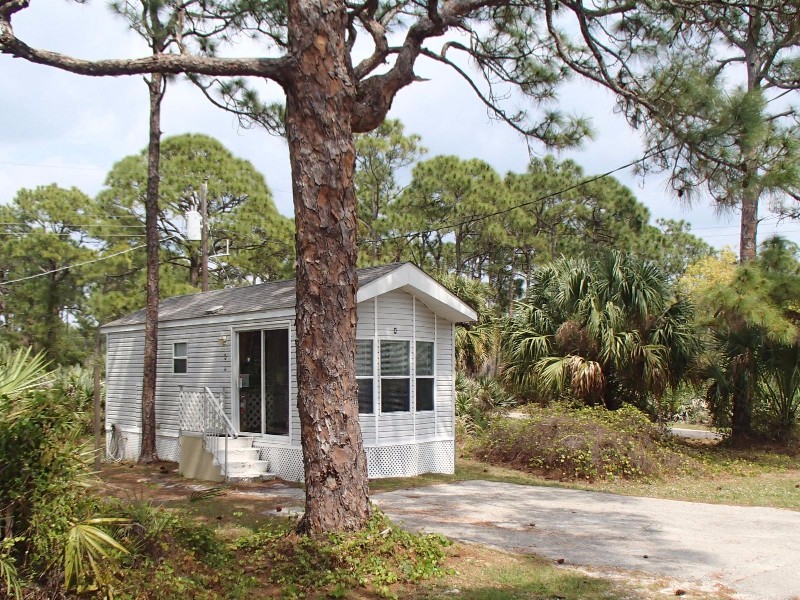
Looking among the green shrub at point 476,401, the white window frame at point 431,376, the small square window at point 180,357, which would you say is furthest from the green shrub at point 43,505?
the green shrub at point 476,401

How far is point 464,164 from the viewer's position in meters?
31.7

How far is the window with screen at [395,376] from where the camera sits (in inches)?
502

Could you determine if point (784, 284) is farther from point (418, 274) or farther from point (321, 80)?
point (321, 80)

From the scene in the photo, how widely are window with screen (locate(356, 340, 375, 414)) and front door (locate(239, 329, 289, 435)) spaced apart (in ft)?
4.22

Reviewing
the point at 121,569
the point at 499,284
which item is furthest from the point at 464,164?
the point at 121,569

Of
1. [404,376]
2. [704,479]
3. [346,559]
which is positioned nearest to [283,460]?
[404,376]


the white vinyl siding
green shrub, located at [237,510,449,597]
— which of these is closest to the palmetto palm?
the white vinyl siding

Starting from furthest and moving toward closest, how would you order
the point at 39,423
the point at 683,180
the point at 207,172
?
the point at 207,172, the point at 683,180, the point at 39,423

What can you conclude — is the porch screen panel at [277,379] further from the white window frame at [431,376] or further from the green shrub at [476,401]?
the green shrub at [476,401]

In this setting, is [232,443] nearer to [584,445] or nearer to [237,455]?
[237,455]

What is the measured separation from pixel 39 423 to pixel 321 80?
3.96 metres

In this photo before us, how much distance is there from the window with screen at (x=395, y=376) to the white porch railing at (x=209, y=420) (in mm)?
2748

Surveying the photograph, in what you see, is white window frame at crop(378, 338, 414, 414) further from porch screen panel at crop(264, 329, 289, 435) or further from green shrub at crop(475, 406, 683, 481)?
green shrub at crop(475, 406, 683, 481)

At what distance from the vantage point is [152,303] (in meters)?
14.3
